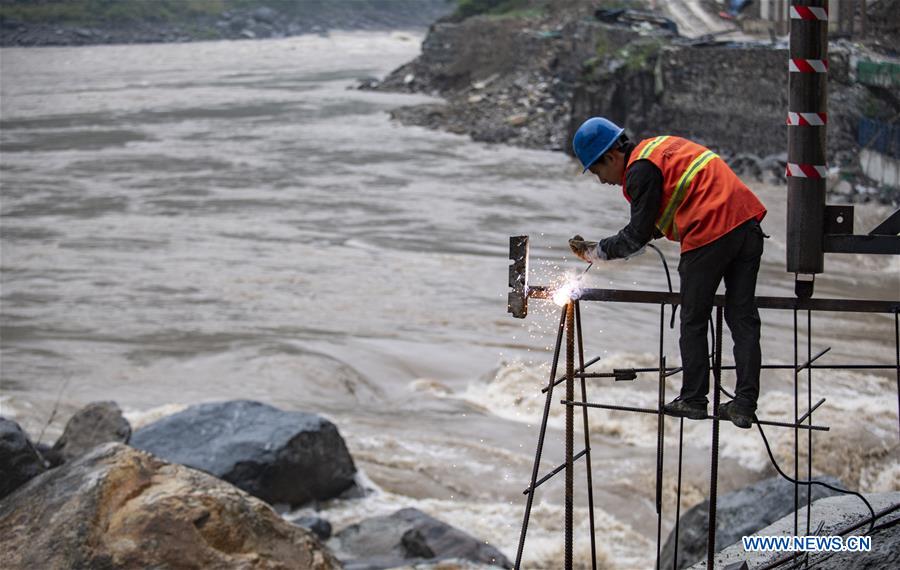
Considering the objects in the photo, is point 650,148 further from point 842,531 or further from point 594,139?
point 842,531

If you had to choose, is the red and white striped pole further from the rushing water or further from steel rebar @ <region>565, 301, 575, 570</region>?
the rushing water

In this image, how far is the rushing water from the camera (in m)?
10.4

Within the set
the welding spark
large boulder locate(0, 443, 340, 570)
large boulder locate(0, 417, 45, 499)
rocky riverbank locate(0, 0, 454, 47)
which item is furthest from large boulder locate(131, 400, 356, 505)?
rocky riverbank locate(0, 0, 454, 47)

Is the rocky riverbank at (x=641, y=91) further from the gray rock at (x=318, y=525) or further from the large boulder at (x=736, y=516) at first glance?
the gray rock at (x=318, y=525)

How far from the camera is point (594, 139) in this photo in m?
4.18

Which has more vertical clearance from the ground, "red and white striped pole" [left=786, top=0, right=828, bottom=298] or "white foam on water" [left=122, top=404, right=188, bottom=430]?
"red and white striped pole" [left=786, top=0, right=828, bottom=298]

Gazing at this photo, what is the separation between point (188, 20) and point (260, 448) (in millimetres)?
101360

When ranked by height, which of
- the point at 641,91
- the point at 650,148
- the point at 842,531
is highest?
the point at 650,148

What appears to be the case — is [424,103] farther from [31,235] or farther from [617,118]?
[31,235]

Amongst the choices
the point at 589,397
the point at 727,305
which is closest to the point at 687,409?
the point at 727,305

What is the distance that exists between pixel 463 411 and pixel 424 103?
35601 mm

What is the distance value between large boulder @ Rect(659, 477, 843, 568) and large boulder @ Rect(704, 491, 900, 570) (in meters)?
1.21

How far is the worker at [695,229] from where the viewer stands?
4.16m

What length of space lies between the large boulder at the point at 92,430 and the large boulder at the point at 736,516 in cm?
445
